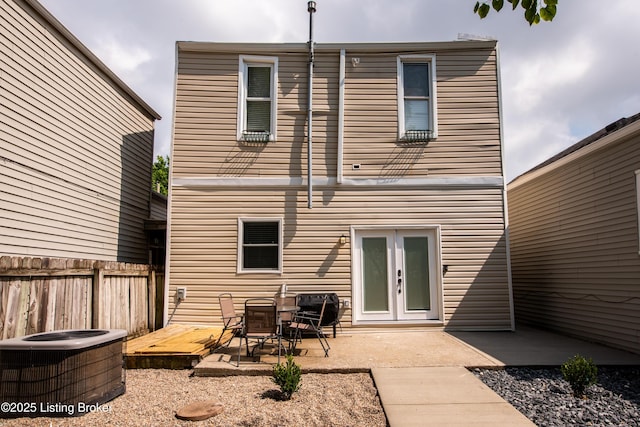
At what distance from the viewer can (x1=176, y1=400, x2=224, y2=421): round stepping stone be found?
3.76 m

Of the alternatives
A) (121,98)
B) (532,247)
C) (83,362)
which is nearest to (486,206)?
(532,247)

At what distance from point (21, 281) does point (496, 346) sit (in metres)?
6.30

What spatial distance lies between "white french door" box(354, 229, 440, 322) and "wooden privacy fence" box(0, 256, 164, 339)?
375cm

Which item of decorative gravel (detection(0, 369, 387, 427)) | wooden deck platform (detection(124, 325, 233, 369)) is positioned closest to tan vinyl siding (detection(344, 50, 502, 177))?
wooden deck platform (detection(124, 325, 233, 369))

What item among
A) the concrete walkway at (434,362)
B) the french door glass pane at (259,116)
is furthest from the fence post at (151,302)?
the french door glass pane at (259,116)

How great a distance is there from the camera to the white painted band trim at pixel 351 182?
26.4 feet

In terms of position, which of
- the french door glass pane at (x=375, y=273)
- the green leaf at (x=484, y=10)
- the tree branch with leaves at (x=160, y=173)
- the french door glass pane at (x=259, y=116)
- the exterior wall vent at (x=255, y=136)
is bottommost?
the french door glass pane at (x=375, y=273)

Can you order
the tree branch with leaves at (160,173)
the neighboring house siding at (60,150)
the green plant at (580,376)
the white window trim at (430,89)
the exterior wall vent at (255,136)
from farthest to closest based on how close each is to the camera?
the tree branch with leaves at (160,173) → the white window trim at (430,89) → the exterior wall vent at (255,136) → the neighboring house siding at (60,150) → the green plant at (580,376)

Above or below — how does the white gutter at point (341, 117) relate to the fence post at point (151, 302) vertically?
above

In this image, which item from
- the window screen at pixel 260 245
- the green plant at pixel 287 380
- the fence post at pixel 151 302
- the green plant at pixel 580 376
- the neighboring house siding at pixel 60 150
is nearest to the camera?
Answer: the green plant at pixel 287 380

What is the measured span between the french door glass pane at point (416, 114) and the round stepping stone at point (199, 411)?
617cm

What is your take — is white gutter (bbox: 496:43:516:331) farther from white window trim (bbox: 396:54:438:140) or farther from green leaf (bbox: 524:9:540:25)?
green leaf (bbox: 524:9:540:25)

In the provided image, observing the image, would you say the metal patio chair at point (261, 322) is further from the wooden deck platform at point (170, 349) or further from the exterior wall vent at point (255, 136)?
the exterior wall vent at point (255, 136)

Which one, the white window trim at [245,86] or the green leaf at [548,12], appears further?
the white window trim at [245,86]
